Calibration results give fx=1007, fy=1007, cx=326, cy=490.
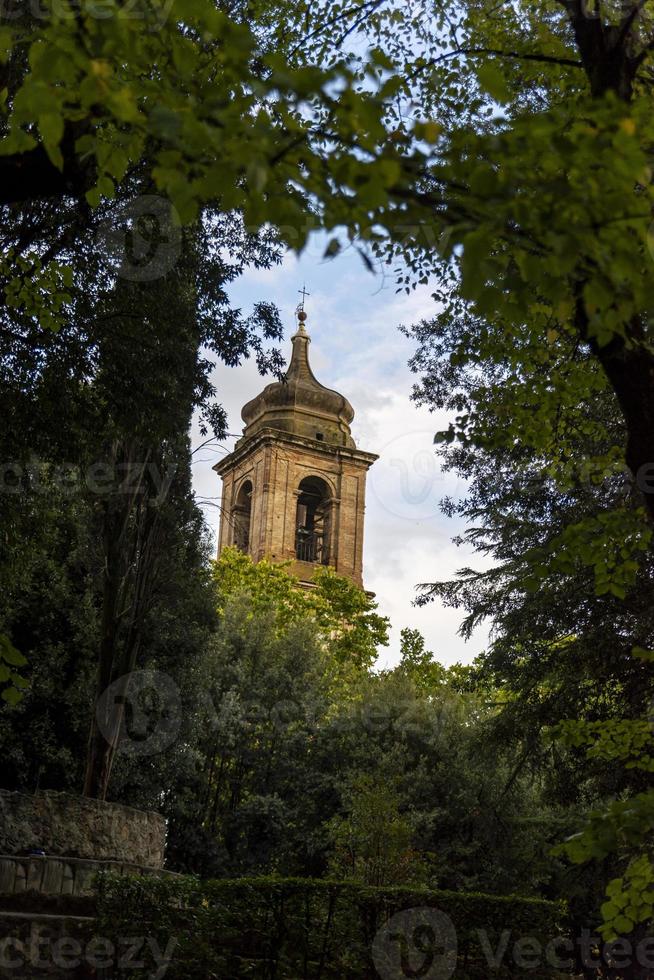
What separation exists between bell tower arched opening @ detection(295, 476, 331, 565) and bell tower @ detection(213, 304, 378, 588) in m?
0.05

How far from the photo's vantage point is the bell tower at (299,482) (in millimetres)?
44562

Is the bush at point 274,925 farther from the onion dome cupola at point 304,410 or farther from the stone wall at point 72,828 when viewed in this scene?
the onion dome cupola at point 304,410

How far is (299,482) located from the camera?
153ft

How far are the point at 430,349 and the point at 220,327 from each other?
174 inches

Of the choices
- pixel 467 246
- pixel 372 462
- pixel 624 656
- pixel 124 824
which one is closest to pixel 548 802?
pixel 624 656

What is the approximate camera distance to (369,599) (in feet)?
137

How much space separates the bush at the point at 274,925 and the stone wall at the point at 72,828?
98.8 inches

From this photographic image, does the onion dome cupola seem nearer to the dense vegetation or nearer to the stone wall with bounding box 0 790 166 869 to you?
the dense vegetation

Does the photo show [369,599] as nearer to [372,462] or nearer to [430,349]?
[372,462]
